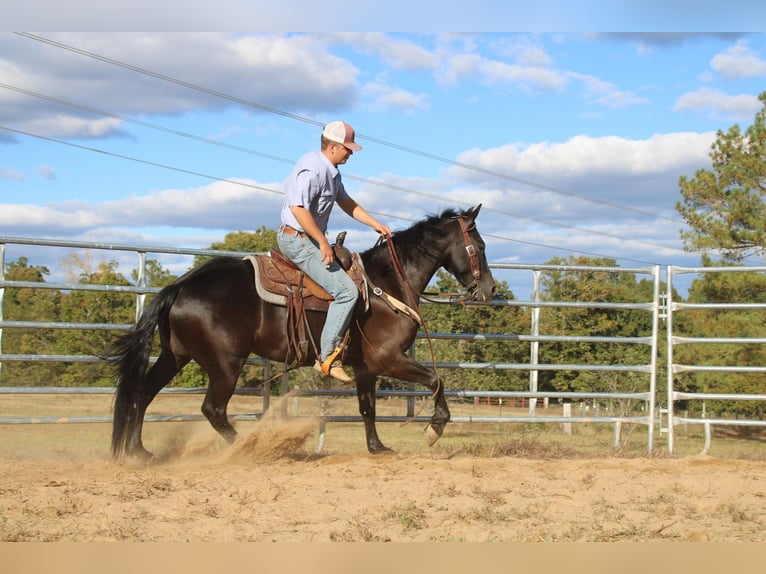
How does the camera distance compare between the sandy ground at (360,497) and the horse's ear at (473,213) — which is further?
the horse's ear at (473,213)

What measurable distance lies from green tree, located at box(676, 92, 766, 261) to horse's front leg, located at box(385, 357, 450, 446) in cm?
1524

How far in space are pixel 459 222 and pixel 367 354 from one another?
1.49 meters

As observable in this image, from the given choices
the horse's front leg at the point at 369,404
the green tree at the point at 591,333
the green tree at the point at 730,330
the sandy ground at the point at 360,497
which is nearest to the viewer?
the sandy ground at the point at 360,497

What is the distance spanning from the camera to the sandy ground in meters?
4.05


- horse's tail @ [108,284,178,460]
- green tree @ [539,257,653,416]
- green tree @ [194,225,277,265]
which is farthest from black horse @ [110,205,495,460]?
green tree @ [194,225,277,265]

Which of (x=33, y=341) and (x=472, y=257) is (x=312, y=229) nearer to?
(x=472, y=257)

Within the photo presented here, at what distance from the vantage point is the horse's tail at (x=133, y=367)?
6.21 m

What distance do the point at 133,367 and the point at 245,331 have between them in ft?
3.01

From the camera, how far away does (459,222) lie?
23.5ft

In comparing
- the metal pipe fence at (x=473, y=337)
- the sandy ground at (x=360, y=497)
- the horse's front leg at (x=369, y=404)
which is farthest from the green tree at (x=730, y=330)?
the sandy ground at (x=360, y=497)

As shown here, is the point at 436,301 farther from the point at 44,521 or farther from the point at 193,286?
the point at 44,521

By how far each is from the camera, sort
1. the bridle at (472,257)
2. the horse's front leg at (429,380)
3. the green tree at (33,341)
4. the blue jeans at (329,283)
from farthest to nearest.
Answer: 1. the green tree at (33,341)
2. the bridle at (472,257)
3. the horse's front leg at (429,380)
4. the blue jeans at (329,283)

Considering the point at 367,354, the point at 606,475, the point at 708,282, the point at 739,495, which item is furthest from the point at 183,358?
the point at 708,282

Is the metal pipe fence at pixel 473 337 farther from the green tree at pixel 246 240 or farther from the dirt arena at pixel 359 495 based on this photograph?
the green tree at pixel 246 240
